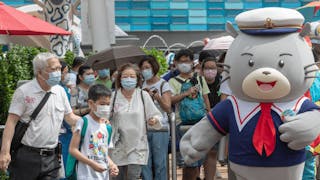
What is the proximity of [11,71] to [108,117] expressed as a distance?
1.95m

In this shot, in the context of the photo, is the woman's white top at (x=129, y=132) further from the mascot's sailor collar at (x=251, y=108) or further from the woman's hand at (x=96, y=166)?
the mascot's sailor collar at (x=251, y=108)

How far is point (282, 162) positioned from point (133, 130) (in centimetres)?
227

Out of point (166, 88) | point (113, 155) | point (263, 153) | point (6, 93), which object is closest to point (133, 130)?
point (113, 155)

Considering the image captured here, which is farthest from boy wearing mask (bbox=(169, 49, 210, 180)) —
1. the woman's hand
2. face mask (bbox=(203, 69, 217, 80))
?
the woman's hand

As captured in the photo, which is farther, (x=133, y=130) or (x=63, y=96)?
(x=133, y=130)

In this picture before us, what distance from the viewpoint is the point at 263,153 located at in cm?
599

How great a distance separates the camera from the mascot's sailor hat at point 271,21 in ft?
19.8

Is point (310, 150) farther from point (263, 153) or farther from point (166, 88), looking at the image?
point (166, 88)

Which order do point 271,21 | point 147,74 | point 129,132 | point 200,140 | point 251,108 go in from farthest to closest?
point 147,74 < point 129,132 < point 200,140 < point 251,108 < point 271,21

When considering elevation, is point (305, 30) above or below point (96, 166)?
above

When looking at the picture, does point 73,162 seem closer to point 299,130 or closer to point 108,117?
point 108,117

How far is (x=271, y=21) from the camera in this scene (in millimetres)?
6023

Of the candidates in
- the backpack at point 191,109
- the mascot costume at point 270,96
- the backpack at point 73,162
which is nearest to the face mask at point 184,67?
the backpack at point 191,109

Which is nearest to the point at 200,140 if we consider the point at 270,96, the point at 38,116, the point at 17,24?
the point at 270,96
